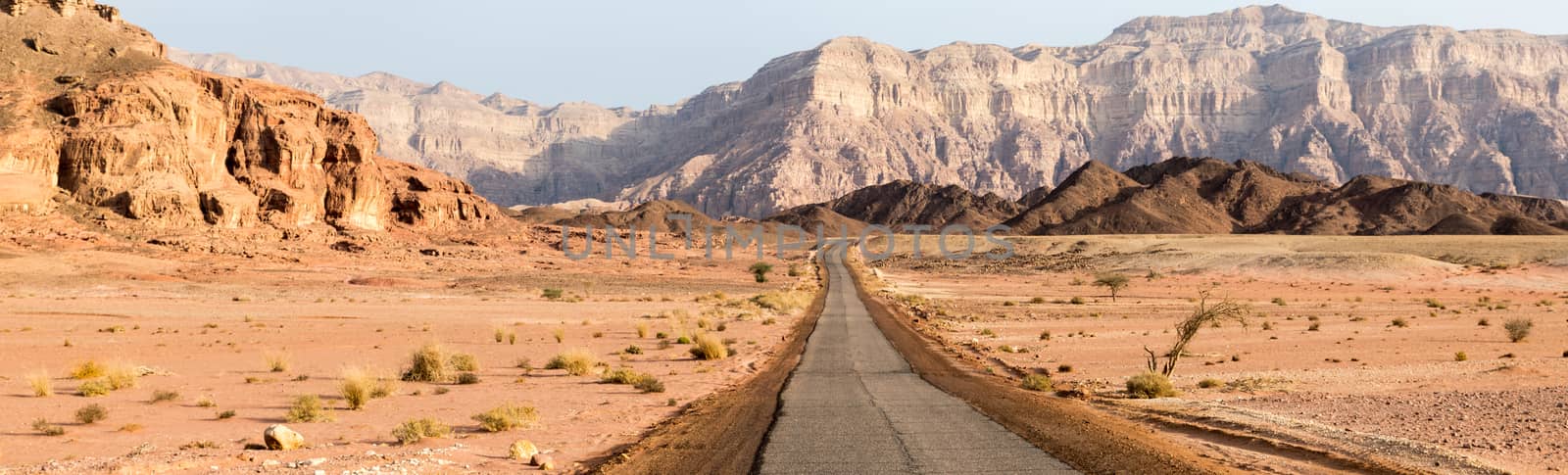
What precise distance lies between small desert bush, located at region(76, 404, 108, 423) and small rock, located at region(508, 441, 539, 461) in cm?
599

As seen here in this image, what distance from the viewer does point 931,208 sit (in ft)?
611

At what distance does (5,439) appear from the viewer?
36.3 feet

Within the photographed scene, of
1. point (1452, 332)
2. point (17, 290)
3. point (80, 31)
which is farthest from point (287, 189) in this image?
point (1452, 332)

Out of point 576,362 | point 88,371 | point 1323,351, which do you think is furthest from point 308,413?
point 1323,351

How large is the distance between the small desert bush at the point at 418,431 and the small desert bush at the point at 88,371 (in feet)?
28.7

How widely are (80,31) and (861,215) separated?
143785mm

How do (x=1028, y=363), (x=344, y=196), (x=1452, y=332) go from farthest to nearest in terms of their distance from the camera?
1. (x=344, y=196)
2. (x=1452, y=332)
3. (x=1028, y=363)

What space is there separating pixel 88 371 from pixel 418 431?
31.5 ft

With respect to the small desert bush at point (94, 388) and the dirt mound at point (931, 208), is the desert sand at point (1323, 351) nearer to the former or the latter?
the small desert bush at point (94, 388)

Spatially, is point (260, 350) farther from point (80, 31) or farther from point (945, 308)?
point (80, 31)

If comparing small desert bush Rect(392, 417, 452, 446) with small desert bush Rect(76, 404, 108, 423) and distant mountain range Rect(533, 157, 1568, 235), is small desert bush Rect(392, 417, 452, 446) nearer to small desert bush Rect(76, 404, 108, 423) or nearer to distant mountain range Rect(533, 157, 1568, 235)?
small desert bush Rect(76, 404, 108, 423)

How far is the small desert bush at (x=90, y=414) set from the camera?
12.3 metres

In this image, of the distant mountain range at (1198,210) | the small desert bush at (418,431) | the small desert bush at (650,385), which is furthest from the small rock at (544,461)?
the distant mountain range at (1198,210)

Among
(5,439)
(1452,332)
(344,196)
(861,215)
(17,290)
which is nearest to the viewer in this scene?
(5,439)
